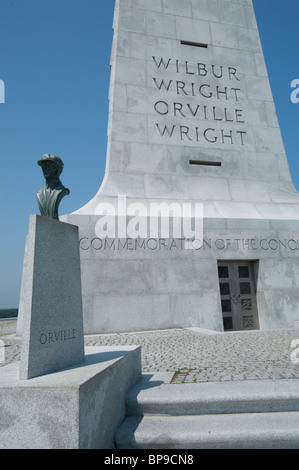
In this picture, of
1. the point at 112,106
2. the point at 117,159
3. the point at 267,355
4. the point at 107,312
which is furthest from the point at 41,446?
the point at 112,106

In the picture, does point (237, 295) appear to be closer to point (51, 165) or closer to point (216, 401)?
point (216, 401)

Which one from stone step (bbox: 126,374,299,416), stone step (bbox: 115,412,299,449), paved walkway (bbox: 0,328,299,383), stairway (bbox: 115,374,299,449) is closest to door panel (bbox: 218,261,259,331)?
paved walkway (bbox: 0,328,299,383)

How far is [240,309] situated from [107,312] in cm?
435

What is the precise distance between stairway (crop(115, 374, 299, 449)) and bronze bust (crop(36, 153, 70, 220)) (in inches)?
90.0

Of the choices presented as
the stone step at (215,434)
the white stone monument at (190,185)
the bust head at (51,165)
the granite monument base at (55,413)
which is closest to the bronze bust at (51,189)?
the bust head at (51,165)

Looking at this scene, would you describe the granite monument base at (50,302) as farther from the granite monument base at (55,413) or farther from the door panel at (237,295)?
the door panel at (237,295)

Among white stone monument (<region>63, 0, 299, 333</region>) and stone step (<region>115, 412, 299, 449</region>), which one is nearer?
stone step (<region>115, 412, 299, 449</region>)

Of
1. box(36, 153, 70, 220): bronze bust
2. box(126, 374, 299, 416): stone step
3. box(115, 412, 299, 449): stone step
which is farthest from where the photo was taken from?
box(36, 153, 70, 220): bronze bust

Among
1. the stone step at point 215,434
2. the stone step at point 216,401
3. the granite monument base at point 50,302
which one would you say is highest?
the granite monument base at point 50,302

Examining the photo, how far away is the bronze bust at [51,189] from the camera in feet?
12.9

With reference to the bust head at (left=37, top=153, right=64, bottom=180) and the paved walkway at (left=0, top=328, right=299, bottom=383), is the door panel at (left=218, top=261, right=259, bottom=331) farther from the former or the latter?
the bust head at (left=37, top=153, right=64, bottom=180)

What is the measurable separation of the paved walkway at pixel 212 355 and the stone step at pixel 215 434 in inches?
37.4

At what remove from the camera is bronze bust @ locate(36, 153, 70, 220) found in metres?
3.94

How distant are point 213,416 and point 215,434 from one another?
348 mm
